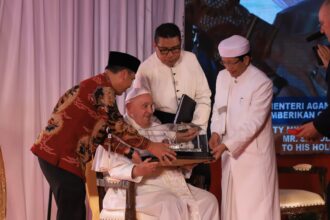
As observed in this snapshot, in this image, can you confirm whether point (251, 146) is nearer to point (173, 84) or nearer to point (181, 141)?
point (181, 141)

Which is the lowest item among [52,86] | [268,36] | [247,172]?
[247,172]

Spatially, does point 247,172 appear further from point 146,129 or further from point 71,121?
point 71,121

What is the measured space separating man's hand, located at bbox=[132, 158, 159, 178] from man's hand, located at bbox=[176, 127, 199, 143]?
28 centimetres

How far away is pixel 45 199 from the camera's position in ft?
16.3

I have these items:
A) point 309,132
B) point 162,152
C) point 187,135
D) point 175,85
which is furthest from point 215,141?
point 309,132

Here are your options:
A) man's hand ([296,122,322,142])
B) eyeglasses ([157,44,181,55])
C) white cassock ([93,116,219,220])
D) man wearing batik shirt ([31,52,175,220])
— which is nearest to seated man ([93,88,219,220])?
white cassock ([93,116,219,220])

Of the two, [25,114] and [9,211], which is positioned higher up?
[25,114]

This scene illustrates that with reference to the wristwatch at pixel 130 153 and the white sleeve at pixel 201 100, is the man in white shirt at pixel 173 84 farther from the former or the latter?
the wristwatch at pixel 130 153

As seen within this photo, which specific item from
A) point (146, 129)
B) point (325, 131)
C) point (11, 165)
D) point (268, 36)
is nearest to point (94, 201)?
point (146, 129)

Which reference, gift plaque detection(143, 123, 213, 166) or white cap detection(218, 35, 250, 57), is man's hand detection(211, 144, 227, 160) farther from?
white cap detection(218, 35, 250, 57)

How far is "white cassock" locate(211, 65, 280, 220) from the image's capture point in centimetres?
432

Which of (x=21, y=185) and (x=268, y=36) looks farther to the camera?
(x=268, y=36)

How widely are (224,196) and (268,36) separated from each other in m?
1.54

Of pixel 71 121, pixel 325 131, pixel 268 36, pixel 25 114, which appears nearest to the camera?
pixel 325 131
